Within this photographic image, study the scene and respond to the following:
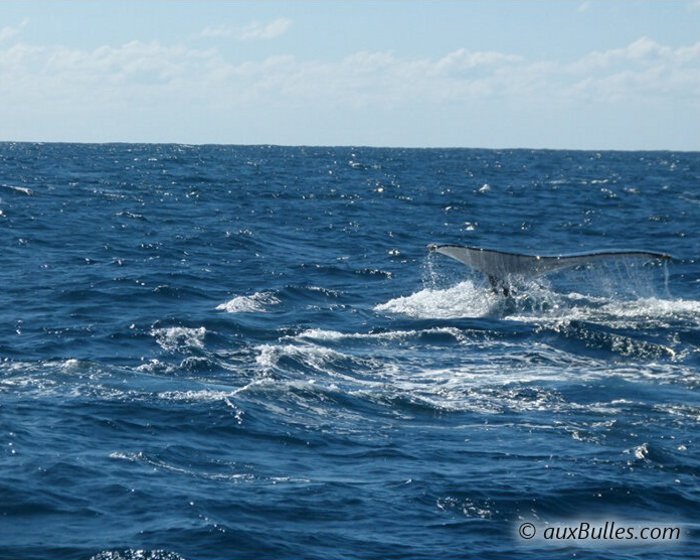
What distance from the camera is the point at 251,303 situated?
2836 centimetres

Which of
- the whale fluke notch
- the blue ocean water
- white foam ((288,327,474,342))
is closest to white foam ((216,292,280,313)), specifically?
the blue ocean water

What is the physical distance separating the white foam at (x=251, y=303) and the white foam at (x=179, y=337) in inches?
118

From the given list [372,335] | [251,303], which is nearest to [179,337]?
[372,335]

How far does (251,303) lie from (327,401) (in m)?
10.2

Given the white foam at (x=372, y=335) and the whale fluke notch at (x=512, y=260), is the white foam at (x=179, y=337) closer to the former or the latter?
the white foam at (x=372, y=335)

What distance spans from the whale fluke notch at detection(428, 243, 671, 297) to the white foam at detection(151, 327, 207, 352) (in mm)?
5164

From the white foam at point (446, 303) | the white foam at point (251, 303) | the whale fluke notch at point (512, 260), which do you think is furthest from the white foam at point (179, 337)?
the white foam at point (446, 303)

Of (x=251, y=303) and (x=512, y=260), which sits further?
(x=251, y=303)

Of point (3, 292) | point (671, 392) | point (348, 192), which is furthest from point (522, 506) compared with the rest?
point (348, 192)

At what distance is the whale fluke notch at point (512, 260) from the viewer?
83.1ft

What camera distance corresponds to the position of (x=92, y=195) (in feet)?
196

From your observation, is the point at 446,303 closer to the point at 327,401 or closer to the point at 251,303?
the point at 251,303

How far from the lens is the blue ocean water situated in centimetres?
1291

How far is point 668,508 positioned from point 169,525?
567cm
